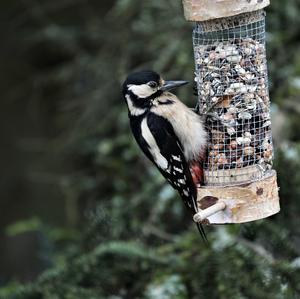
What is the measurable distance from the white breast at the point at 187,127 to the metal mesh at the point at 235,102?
50 mm

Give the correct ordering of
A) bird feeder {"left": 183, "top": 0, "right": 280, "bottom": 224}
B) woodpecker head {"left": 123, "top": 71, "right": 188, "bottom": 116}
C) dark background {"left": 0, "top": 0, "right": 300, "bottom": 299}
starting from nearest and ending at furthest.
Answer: bird feeder {"left": 183, "top": 0, "right": 280, "bottom": 224} < woodpecker head {"left": 123, "top": 71, "right": 188, "bottom": 116} < dark background {"left": 0, "top": 0, "right": 300, "bottom": 299}

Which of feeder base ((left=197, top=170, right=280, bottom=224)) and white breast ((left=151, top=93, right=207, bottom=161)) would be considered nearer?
feeder base ((left=197, top=170, right=280, bottom=224))

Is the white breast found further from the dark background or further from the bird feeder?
the dark background

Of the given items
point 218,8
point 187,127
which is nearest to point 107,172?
point 187,127

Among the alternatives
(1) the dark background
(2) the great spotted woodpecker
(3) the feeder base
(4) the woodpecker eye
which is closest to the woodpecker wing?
(2) the great spotted woodpecker

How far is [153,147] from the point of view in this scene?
12.1 ft

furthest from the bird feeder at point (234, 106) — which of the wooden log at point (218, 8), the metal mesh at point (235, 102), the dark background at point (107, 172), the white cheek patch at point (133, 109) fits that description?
the dark background at point (107, 172)

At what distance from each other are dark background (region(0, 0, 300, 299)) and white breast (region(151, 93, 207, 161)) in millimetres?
636

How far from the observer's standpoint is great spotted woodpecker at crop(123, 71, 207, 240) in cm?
360

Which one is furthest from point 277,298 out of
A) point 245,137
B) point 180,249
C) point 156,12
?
point 156,12

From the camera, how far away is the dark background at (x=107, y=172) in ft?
13.5

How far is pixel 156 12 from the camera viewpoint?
548 centimetres

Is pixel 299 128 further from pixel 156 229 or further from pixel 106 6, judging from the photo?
pixel 106 6

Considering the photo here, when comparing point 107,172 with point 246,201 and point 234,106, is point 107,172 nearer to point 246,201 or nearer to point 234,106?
point 234,106
